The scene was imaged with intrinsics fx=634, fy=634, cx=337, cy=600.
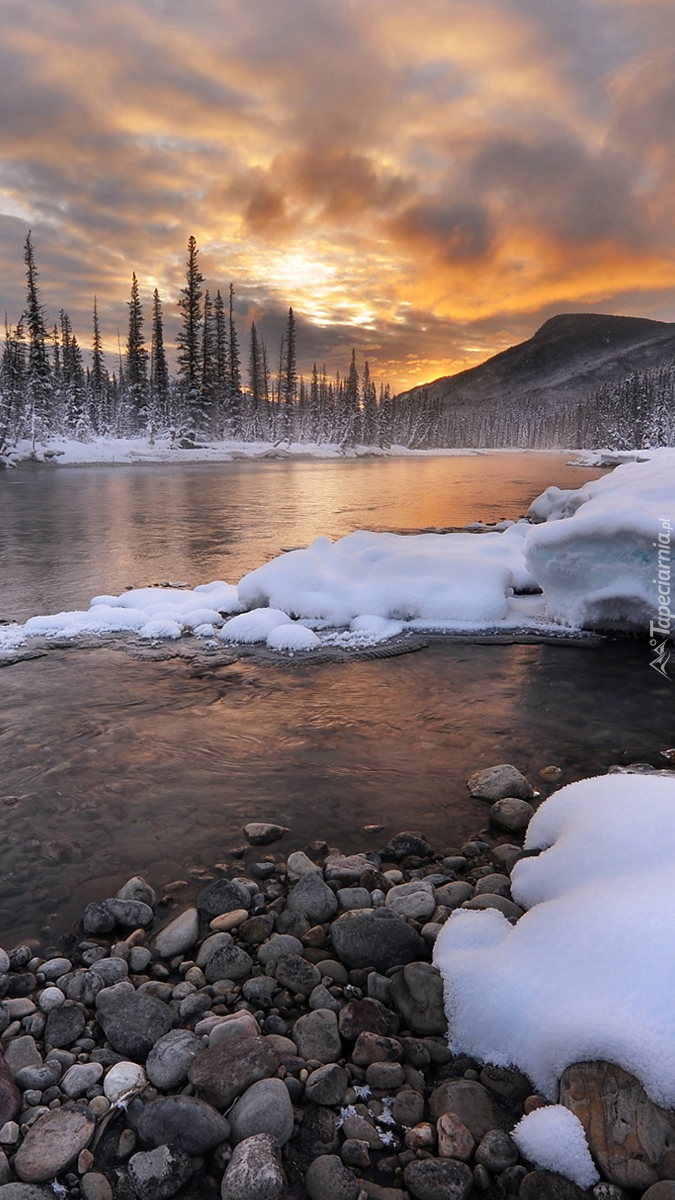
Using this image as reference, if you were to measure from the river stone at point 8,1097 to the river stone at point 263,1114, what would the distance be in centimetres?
74

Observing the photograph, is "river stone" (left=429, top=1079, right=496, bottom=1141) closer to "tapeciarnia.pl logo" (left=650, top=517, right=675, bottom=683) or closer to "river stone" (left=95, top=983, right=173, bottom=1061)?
"river stone" (left=95, top=983, right=173, bottom=1061)

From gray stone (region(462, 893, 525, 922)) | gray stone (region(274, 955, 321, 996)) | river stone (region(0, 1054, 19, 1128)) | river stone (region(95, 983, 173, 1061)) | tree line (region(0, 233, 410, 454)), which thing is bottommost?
gray stone (region(274, 955, 321, 996))

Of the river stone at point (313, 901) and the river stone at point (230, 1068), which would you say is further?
the river stone at point (313, 901)

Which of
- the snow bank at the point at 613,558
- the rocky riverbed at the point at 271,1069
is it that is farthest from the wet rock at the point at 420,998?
the snow bank at the point at 613,558

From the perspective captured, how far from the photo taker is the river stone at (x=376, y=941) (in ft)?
9.84

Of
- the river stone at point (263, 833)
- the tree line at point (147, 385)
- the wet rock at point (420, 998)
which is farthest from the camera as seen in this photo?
the tree line at point (147, 385)

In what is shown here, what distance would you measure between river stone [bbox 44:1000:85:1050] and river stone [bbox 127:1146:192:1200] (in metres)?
0.63

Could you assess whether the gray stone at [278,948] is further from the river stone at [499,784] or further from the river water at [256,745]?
the river stone at [499,784]

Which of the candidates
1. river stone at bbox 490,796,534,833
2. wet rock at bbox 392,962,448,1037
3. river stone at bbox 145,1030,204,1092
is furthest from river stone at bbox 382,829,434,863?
river stone at bbox 145,1030,204,1092

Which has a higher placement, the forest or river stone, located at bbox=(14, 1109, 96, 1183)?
the forest

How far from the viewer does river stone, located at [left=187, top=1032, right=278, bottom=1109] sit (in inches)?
89.4

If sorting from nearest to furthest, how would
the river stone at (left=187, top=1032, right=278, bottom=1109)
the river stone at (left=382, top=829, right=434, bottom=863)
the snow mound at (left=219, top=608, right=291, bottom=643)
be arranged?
the river stone at (left=187, top=1032, right=278, bottom=1109) → the river stone at (left=382, top=829, right=434, bottom=863) → the snow mound at (left=219, top=608, right=291, bottom=643)

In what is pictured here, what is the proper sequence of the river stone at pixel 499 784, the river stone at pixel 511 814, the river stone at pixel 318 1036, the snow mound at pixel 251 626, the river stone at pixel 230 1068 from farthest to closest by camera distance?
1. the snow mound at pixel 251 626
2. the river stone at pixel 499 784
3. the river stone at pixel 511 814
4. the river stone at pixel 318 1036
5. the river stone at pixel 230 1068

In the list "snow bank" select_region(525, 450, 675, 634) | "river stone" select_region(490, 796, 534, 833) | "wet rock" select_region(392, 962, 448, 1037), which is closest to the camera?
"wet rock" select_region(392, 962, 448, 1037)
